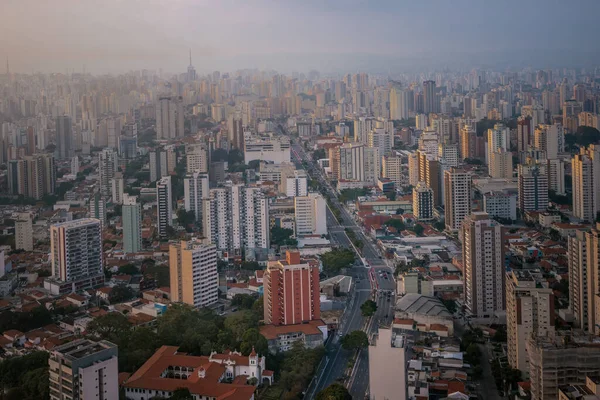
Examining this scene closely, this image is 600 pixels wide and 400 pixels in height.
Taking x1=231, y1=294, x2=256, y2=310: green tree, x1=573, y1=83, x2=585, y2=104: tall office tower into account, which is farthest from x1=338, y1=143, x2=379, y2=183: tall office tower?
x1=231, y1=294, x2=256, y2=310: green tree

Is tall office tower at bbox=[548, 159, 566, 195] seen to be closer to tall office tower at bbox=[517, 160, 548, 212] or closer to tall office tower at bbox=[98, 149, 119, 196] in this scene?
tall office tower at bbox=[517, 160, 548, 212]

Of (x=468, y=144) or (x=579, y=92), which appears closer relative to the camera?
(x=579, y=92)

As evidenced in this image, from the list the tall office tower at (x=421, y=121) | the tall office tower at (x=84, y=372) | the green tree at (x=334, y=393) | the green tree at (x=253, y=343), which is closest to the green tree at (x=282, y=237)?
the green tree at (x=253, y=343)

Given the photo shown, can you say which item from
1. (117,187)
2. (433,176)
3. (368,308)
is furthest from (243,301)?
(433,176)

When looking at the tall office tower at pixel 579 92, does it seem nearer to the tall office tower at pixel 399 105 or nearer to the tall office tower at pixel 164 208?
the tall office tower at pixel 164 208

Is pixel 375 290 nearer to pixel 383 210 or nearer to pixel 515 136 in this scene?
pixel 383 210

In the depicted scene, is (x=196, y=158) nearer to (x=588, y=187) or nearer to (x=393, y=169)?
(x=393, y=169)
